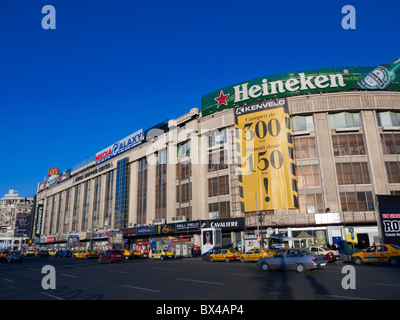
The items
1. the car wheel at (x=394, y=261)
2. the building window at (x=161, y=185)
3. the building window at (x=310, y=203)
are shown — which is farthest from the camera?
the building window at (x=161, y=185)

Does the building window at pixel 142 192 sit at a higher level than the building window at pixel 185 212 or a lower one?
higher

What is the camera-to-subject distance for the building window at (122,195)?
66375 millimetres

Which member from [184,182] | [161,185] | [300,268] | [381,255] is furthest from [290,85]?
[300,268]

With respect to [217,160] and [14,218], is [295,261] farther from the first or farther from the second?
[14,218]

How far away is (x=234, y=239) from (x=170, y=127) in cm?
2561

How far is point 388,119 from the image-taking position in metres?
43.4

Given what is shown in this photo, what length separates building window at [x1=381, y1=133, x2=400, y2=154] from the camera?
42062mm

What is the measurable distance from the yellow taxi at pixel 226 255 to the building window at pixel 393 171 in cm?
2430

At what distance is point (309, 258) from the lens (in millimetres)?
17109

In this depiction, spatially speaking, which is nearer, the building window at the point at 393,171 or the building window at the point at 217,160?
the building window at the point at 393,171

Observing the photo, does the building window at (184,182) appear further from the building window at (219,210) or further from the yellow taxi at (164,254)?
the yellow taxi at (164,254)

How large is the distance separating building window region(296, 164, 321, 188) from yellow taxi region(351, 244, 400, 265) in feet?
61.4

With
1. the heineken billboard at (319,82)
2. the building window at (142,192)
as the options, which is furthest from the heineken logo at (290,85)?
the building window at (142,192)

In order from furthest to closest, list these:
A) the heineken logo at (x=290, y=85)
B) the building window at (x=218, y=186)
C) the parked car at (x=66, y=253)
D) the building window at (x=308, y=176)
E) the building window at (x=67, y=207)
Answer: the building window at (x=67, y=207)
the parked car at (x=66, y=253)
the building window at (x=218, y=186)
the heineken logo at (x=290, y=85)
the building window at (x=308, y=176)
